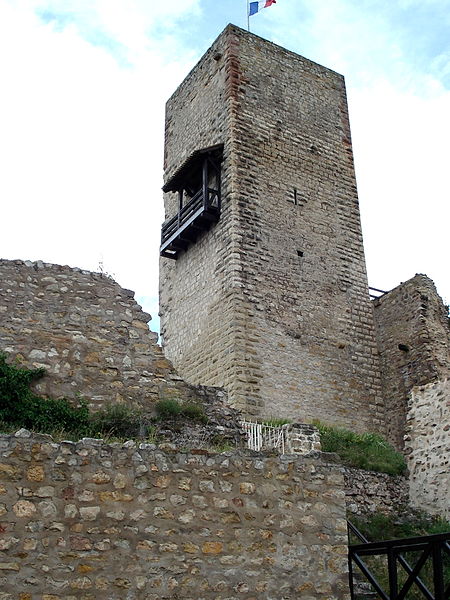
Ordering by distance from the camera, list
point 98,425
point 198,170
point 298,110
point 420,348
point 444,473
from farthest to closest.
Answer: point 298,110 < point 198,170 < point 420,348 < point 444,473 < point 98,425

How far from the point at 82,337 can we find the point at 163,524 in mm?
2965

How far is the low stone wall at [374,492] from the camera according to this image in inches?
464

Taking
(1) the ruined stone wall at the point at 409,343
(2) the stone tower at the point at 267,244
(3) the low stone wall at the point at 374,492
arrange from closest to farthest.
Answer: (3) the low stone wall at the point at 374,492 < (2) the stone tower at the point at 267,244 < (1) the ruined stone wall at the point at 409,343

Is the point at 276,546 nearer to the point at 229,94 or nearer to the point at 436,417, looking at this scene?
the point at 436,417

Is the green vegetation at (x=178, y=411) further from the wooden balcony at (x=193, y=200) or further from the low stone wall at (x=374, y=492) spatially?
the wooden balcony at (x=193, y=200)

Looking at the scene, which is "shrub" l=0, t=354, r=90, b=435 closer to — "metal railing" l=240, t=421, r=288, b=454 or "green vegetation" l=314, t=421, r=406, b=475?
"metal railing" l=240, t=421, r=288, b=454

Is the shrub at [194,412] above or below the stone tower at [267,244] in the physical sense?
below

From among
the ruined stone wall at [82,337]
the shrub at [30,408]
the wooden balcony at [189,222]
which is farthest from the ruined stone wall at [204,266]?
the shrub at [30,408]

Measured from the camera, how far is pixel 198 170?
17312mm

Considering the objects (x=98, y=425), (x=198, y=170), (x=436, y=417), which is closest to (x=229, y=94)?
(x=198, y=170)

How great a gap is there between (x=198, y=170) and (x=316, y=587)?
12102 millimetres

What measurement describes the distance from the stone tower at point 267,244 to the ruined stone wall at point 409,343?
0.32m

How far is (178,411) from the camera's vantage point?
8.79 m

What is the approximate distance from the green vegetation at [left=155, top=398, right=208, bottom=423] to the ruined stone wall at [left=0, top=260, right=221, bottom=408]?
0.48ft
